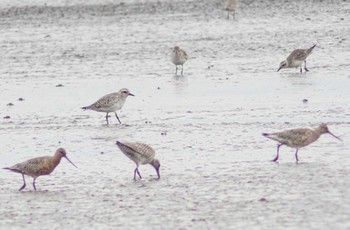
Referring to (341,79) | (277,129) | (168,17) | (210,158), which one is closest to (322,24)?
(168,17)

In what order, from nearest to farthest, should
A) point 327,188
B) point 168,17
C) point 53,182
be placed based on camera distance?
point 327,188, point 53,182, point 168,17

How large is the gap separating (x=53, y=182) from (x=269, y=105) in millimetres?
6351

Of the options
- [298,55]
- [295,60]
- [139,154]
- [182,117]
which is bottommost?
[139,154]

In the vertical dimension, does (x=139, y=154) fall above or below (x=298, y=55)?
below

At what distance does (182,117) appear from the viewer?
58.4 feet

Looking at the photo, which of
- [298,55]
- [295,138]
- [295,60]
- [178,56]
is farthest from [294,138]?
[178,56]

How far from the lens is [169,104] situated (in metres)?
19.3

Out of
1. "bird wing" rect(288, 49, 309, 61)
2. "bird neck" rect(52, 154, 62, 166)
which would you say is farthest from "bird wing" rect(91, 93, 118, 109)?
"bird wing" rect(288, 49, 309, 61)

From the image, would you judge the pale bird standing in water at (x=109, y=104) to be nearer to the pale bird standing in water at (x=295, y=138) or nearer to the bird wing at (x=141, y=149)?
the bird wing at (x=141, y=149)

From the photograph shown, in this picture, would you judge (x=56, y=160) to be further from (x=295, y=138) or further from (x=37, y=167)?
(x=295, y=138)

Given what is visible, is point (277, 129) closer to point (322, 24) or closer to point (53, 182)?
point (53, 182)

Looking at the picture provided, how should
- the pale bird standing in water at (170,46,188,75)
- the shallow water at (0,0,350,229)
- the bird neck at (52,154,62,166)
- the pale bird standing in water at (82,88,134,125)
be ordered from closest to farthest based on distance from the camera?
the shallow water at (0,0,350,229) < the bird neck at (52,154,62,166) < the pale bird standing in water at (82,88,134,125) < the pale bird standing in water at (170,46,188,75)

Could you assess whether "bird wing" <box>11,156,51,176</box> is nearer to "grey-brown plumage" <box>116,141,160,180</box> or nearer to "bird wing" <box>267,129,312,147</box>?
"grey-brown plumage" <box>116,141,160,180</box>

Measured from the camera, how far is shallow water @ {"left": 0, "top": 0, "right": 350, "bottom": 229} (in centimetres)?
1123
